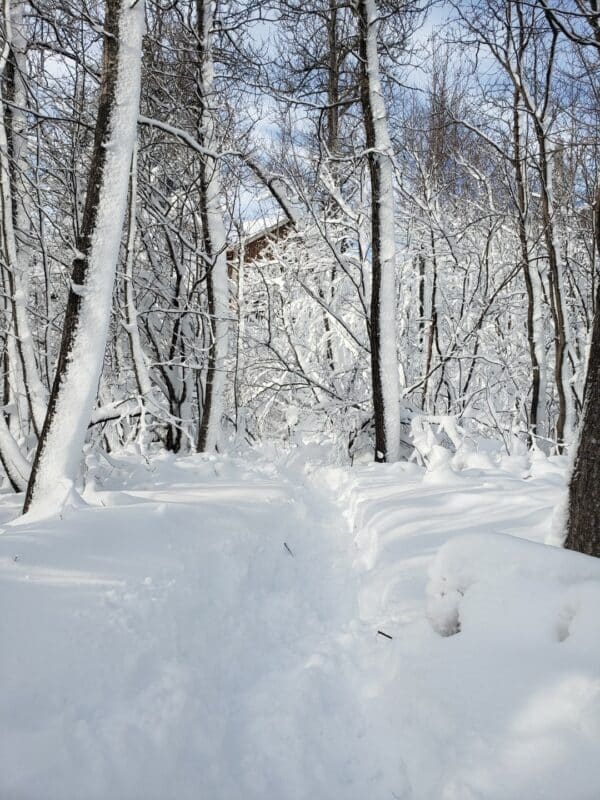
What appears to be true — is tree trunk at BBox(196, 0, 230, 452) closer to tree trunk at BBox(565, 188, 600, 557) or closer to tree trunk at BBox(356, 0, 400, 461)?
tree trunk at BBox(356, 0, 400, 461)

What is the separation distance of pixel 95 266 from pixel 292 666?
10.8ft

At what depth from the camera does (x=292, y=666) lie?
8.00 ft

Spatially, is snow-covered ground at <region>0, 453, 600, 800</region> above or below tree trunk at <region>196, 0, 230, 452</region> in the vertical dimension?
below

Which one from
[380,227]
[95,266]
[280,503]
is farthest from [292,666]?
[380,227]

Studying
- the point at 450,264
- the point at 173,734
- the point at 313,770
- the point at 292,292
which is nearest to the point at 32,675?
the point at 173,734

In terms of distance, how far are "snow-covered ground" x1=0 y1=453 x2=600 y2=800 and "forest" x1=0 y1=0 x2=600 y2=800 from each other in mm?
11

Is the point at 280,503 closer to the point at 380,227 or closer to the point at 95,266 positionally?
the point at 95,266

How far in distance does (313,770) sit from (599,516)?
169 cm

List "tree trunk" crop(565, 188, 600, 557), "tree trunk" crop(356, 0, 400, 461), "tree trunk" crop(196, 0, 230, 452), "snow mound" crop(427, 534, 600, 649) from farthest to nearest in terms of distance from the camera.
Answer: "tree trunk" crop(196, 0, 230, 452) → "tree trunk" crop(356, 0, 400, 461) → "tree trunk" crop(565, 188, 600, 557) → "snow mound" crop(427, 534, 600, 649)

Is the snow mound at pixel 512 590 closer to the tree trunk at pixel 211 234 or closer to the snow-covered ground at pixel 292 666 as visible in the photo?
the snow-covered ground at pixel 292 666

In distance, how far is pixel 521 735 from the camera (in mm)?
1524

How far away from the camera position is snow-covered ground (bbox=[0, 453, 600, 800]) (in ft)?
5.11

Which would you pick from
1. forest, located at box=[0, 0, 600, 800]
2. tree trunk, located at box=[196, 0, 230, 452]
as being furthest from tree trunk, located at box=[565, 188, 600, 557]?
tree trunk, located at box=[196, 0, 230, 452]

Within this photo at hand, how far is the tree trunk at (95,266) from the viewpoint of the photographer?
3959 mm
